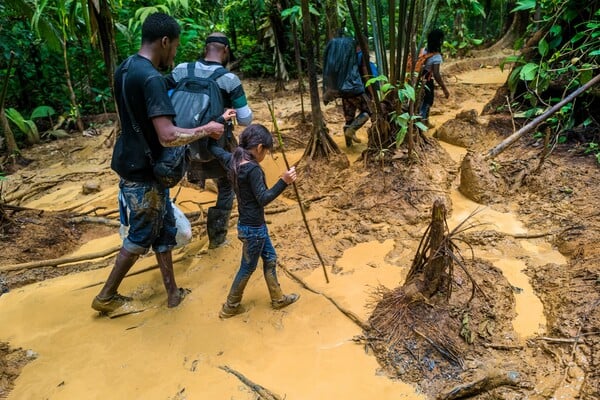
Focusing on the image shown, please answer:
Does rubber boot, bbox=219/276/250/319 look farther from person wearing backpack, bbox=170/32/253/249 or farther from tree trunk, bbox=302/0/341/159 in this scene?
tree trunk, bbox=302/0/341/159

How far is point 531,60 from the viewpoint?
578 cm

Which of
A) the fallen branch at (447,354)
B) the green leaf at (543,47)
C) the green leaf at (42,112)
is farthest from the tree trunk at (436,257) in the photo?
the green leaf at (42,112)

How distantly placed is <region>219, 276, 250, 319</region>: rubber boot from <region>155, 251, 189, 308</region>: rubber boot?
0.41 m

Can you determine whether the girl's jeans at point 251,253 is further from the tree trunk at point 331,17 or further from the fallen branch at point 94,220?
the tree trunk at point 331,17

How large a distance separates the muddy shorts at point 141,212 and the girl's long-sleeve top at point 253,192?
592 mm

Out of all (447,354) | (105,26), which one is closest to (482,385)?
(447,354)

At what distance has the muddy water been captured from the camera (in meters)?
2.40

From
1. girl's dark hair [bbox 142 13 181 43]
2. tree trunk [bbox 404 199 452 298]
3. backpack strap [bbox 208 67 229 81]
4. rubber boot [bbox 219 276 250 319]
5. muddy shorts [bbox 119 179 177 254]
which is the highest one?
girl's dark hair [bbox 142 13 181 43]

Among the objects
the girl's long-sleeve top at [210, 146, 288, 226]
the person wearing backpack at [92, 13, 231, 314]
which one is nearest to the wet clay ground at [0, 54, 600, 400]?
the person wearing backpack at [92, 13, 231, 314]

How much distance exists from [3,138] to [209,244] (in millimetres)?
5856

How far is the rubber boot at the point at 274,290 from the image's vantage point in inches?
115

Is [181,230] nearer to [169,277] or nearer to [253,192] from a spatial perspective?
[169,277]

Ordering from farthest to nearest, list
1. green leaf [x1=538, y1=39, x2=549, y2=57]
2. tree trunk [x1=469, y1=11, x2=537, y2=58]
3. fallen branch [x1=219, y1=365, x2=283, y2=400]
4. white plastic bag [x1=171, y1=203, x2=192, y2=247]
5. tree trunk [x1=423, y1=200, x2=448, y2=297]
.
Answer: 1. tree trunk [x1=469, y1=11, x2=537, y2=58]
2. green leaf [x1=538, y1=39, x2=549, y2=57]
3. white plastic bag [x1=171, y1=203, x2=192, y2=247]
4. tree trunk [x1=423, y1=200, x2=448, y2=297]
5. fallen branch [x1=219, y1=365, x2=283, y2=400]

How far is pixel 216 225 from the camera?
148 inches
